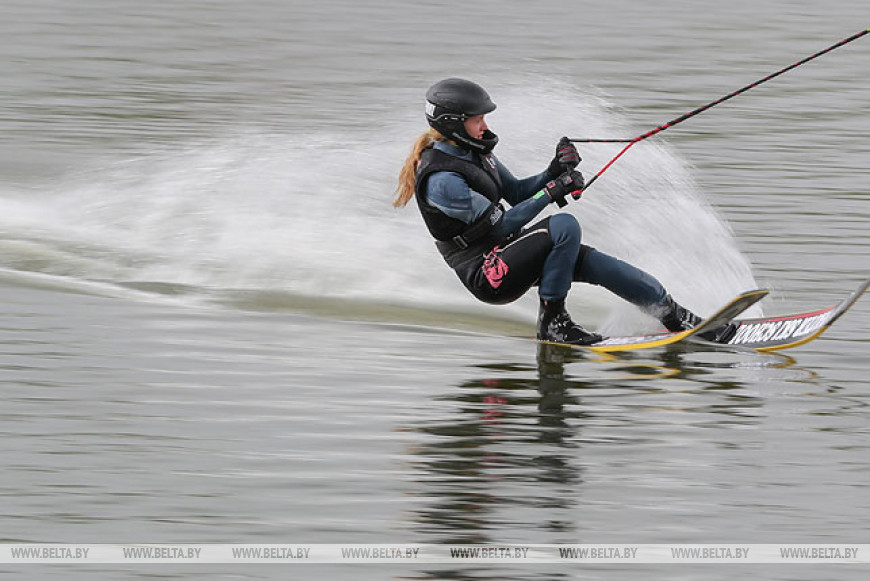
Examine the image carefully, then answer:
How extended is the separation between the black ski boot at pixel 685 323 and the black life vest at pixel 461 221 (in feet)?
3.55

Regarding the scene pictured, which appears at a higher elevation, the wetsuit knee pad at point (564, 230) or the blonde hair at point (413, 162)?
the blonde hair at point (413, 162)

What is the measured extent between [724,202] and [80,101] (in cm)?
895

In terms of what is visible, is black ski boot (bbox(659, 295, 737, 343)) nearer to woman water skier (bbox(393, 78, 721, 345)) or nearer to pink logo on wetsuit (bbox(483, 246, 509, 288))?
woman water skier (bbox(393, 78, 721, 345))

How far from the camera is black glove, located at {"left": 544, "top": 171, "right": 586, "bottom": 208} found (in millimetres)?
9703

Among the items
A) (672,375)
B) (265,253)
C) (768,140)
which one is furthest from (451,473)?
(768,140)

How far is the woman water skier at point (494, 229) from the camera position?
9922 millimetres

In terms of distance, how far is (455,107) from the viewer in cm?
991

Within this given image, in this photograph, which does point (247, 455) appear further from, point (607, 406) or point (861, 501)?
point (861, 501)

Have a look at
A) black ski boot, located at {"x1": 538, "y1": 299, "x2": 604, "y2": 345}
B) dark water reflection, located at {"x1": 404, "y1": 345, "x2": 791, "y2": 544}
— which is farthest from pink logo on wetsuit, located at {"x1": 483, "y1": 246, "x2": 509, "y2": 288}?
dark water reflection, located at {"x1": 404, "y1": 345, "x2": 791, "y2": 544}

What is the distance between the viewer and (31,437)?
7691 millimetres

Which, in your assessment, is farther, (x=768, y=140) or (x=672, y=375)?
(x=768, y=140)

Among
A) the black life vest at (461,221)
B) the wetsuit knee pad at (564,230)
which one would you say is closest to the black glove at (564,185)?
the wetsuit knee pad at (564,230)

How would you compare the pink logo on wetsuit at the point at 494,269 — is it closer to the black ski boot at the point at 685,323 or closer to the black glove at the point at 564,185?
the black glove at the point at 564,185

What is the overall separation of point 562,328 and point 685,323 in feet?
2.49
